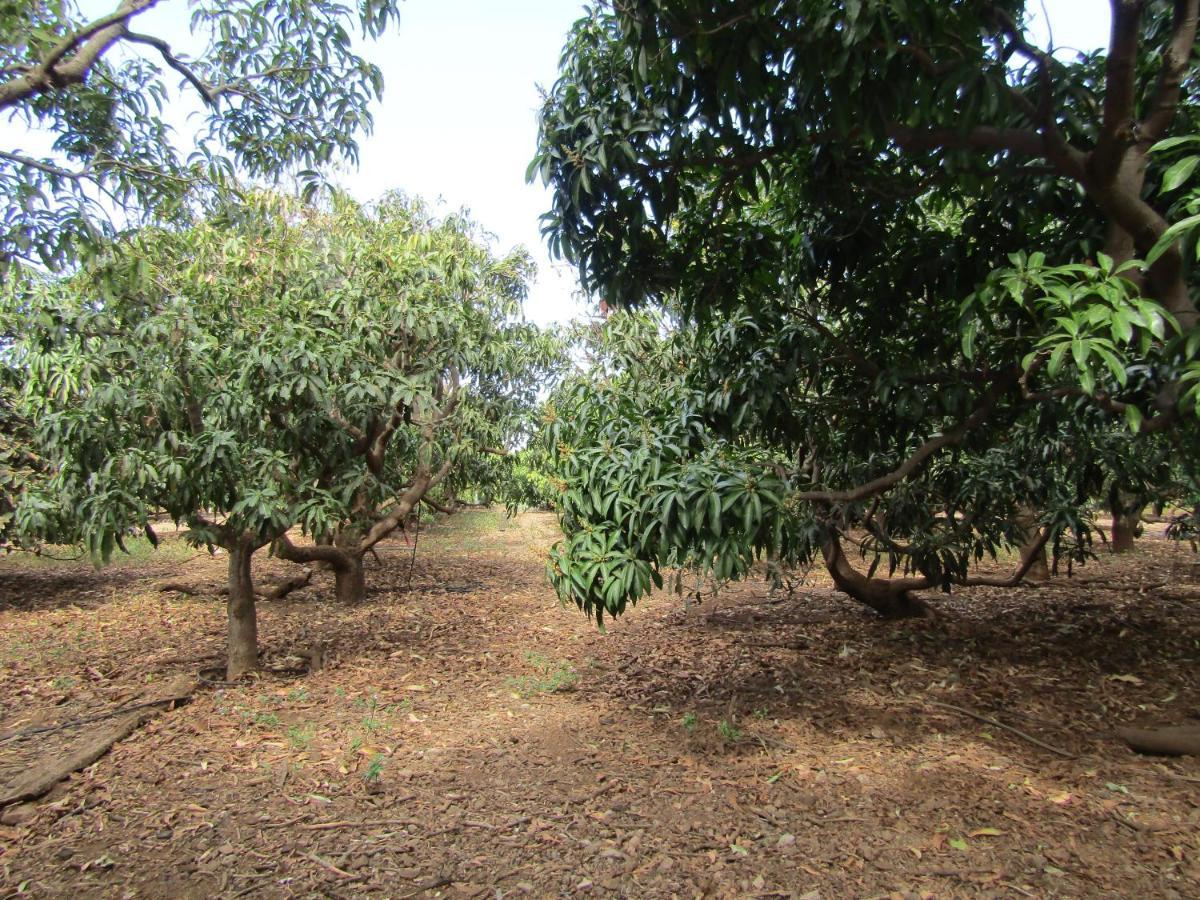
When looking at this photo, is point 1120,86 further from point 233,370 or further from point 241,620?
point 241,620

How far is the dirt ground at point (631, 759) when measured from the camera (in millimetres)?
3055

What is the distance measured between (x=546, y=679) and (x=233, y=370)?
3.00 metres

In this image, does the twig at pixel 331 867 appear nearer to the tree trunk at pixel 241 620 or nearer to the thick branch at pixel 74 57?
the tree trunk at pixel 241 620

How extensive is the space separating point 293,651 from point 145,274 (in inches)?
150

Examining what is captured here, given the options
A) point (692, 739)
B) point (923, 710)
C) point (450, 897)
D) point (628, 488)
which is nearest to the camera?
point (450, 897)

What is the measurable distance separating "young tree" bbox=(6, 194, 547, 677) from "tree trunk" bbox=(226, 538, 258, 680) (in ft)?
0.04

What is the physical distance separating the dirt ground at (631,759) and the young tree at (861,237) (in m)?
1.05

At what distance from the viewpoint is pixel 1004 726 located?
4395mm

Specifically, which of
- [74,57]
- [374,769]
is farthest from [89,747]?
[74,57]

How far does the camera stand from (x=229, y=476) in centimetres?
479

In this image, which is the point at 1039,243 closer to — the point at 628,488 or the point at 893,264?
the point at 893,264

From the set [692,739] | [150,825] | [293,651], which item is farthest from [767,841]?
Result: [293,651]

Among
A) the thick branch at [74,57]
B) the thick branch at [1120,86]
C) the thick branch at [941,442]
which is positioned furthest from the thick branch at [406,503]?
the thick branch at [1120,86]

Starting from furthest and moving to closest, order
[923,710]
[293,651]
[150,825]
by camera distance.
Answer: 1. [293,651]
2. [923,710]
3. [150,825]
